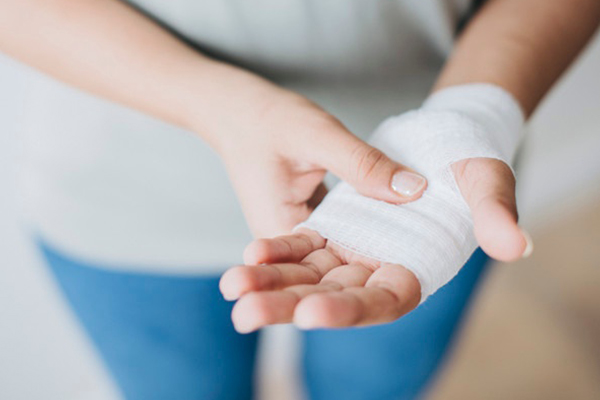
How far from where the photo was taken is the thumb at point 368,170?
0.53 metres

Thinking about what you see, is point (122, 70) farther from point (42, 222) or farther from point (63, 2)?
point (42, 222)

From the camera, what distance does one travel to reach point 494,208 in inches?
17.1

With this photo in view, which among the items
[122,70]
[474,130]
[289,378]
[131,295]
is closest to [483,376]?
[289,378]

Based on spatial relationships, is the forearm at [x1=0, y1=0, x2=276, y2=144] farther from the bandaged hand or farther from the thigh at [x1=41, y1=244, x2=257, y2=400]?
the thigh at [x1=41, y1=244, x2=257, y2=400]

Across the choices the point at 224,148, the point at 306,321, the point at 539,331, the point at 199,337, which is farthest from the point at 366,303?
the point at 539,331

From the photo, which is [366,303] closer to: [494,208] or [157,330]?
[494,208]

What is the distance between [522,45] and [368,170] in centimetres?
29

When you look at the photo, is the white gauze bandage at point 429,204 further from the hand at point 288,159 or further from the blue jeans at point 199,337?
the blue jeans at point 199,337

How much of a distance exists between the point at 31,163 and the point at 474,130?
0.57m

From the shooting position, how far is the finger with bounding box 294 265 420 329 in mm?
393

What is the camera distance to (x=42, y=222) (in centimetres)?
83

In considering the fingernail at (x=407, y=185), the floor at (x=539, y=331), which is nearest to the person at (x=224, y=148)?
the fingernail at (x=407, y=185)

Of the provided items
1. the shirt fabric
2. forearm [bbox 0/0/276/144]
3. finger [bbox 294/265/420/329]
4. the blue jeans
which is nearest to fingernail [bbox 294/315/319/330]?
finger [bbox 294/265/420/329]

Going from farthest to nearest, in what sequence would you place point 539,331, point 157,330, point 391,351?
point 539,331
point 391,351
point 157,330
